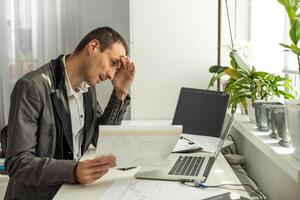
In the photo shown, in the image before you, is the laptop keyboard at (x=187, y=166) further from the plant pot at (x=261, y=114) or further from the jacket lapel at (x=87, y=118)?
the jacket lapel at (x=87, y=118)

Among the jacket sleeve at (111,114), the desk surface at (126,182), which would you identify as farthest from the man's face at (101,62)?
the desk surface at (126,182)

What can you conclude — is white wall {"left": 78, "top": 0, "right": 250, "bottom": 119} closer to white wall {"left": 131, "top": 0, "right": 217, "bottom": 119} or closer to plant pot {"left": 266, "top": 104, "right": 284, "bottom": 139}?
white wall {"left": 131, "top": 0, "right": 217, "bottom": 119}

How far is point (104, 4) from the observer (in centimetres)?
271

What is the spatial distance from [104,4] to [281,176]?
5.80 feet

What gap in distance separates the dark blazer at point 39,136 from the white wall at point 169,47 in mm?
837

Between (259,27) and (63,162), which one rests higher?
(259,27)

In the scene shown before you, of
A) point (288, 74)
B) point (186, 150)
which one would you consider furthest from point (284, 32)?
point (186, 150)

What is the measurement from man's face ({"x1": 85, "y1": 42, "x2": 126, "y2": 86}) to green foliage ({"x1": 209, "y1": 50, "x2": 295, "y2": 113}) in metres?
0.55

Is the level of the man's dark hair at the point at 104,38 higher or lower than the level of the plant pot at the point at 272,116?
higher

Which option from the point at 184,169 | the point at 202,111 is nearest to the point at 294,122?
the point at 184,169

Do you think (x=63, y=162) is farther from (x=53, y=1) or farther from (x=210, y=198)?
(x=53, y=1)

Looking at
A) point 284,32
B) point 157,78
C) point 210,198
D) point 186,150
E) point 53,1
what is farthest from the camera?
point 53,1

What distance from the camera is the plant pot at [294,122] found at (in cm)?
115

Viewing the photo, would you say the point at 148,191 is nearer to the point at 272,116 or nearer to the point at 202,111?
the point at 272,116
